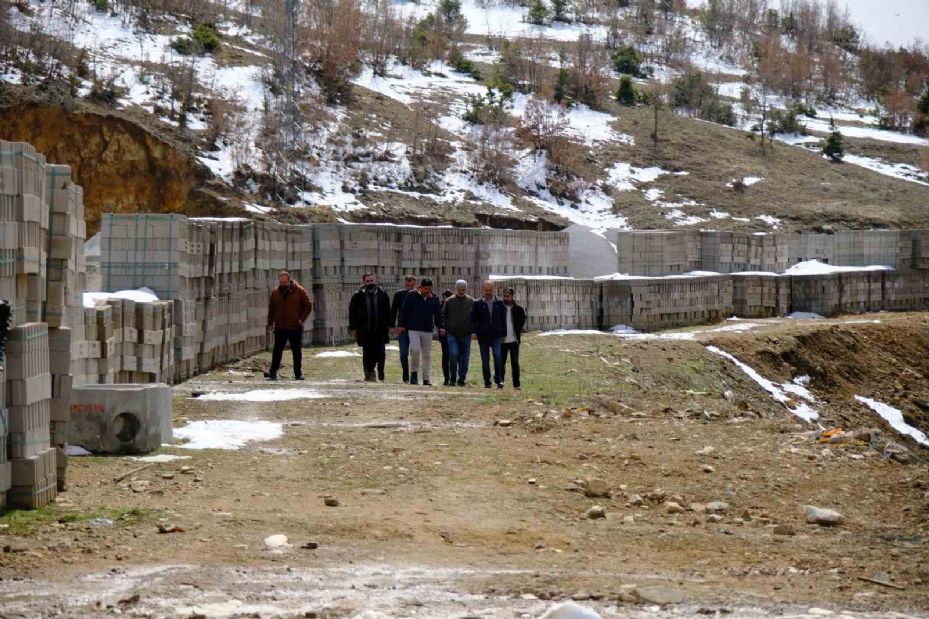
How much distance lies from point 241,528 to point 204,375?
10.9 metres

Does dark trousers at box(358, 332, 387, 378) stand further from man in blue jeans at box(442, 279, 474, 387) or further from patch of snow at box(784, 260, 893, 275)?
patch of snow at box(784, 260, 893, 275)

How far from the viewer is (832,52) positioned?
109m

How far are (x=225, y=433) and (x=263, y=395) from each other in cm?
316

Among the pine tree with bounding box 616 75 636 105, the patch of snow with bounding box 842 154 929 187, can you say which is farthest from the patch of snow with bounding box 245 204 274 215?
the patch of snow with bounding box 842 154 929 187

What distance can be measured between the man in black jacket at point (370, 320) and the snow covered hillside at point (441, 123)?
80.6 feet

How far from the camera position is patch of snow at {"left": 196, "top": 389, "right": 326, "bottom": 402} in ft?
53.1

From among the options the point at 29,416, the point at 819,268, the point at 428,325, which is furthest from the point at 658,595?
the point at 819,268

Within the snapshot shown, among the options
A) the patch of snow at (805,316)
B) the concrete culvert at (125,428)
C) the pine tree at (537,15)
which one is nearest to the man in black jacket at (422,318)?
the concrete culvert at (125,428)

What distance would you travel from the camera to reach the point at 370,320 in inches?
772

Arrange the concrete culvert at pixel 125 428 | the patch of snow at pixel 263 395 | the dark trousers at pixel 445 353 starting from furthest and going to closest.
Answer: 1. the dark trousers at pixel 445 353
2. the patch of snow at pixel 263 395
3. the concrete culvert at pixel 125 428

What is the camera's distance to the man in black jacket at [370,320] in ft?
64.0

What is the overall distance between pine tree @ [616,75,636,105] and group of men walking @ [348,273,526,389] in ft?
191

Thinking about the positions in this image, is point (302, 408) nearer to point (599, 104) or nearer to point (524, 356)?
point (524, 356)

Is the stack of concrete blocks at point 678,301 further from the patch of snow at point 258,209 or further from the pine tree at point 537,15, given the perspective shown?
the pine tree at point 537,15
